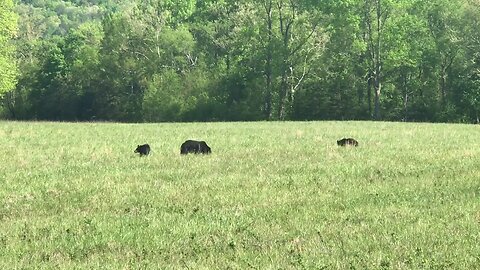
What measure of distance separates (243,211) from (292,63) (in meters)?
58.9

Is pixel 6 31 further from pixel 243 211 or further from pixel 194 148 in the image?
pixel 243 211

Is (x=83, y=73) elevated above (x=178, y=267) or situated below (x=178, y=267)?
above

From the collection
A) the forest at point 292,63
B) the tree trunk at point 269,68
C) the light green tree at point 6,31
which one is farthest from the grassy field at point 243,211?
the tree trunk at point 269,68

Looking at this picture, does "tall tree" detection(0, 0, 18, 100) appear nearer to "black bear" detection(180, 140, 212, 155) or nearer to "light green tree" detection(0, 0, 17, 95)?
"light green tree" detection(0, 0, 17, 95)

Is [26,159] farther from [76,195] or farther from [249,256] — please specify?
[249,256]

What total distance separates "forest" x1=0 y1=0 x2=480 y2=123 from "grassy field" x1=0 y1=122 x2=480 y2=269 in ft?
140

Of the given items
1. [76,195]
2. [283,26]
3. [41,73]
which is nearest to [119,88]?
[41,73]

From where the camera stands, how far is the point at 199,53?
259ft

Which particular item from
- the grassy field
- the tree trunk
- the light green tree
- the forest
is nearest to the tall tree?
the light green tree

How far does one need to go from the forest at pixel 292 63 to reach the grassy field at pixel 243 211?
42.7m

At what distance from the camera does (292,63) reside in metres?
68.6

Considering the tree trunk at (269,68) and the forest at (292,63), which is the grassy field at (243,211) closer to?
the forest at (292,63)

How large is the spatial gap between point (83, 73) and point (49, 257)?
260 feet

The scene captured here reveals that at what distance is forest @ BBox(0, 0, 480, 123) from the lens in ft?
211
